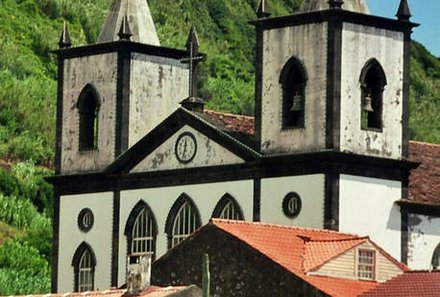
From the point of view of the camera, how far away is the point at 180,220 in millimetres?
95500

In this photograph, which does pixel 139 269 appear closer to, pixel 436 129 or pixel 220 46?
pixel 436 129

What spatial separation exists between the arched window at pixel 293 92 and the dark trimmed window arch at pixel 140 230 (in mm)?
5965

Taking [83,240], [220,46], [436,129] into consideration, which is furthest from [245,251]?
[220,46]

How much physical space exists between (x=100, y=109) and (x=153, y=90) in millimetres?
1699

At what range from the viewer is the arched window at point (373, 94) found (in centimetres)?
→ 9219

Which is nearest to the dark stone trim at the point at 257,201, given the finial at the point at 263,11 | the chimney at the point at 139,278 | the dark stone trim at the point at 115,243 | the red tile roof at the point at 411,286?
the finial at the point at 263,11

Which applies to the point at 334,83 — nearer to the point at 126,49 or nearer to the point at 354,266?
the point at 354,266

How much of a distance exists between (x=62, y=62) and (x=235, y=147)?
972cm

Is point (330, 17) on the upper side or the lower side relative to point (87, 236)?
upper

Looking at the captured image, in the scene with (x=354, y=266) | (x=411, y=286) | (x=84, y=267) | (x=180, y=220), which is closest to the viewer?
(x=411, y=286)

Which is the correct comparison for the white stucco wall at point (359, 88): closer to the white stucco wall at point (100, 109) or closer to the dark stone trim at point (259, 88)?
the dark stone trim at point (259, 88)

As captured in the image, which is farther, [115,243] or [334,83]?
[115,243]

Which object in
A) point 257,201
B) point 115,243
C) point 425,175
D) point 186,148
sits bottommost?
point 115,243

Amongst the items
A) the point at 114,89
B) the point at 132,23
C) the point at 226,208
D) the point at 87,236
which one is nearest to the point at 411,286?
the point at 226,208
